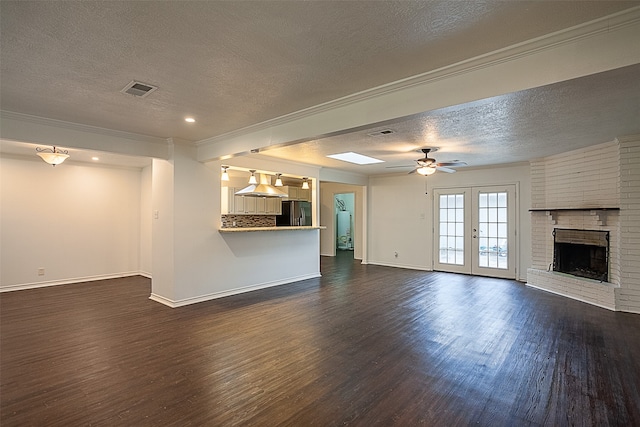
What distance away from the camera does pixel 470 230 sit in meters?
7.59

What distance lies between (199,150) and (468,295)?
17.0 ft

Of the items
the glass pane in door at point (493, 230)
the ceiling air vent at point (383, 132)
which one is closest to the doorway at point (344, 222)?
the glass pane in door at point (493, 230)

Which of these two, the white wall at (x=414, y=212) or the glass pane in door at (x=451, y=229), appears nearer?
the white wall at (x=414, y=212)

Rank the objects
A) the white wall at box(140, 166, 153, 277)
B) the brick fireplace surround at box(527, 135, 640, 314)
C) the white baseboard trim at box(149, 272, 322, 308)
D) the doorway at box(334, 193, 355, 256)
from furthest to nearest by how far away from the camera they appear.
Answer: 1. the doorway at box(334, 193, 355, 256)
2. the white wall at box(140, 166, 153, 277)
3. the white baseboard trim at box(149, 272, 322, 308)
4. the brick fireplace surround at box(527, 135, 640, 314)

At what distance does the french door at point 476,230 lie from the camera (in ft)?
23.3

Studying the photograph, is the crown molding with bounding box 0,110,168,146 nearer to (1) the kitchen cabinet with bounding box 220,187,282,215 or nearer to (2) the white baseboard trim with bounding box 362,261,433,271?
(1) the kitchen cabinet with bounding box 220,187,282,215

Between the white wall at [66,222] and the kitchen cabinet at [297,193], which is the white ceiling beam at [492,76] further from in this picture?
the white wall at [66,222]

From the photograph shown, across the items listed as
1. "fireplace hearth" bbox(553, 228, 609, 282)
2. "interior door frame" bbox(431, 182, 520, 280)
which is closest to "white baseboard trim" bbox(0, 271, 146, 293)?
"interior door frame" bbox(431, 182, 520, 280)

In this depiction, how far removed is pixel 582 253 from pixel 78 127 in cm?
A: 817

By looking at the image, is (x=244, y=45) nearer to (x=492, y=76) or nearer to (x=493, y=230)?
(x=492, y=76)

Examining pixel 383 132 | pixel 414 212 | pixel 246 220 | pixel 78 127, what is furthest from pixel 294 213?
pixel 78 127

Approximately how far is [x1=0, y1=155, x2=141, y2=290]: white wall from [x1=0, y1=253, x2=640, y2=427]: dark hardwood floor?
974mm

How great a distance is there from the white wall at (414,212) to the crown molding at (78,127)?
596 cm

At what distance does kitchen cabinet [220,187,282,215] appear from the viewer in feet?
24.6
